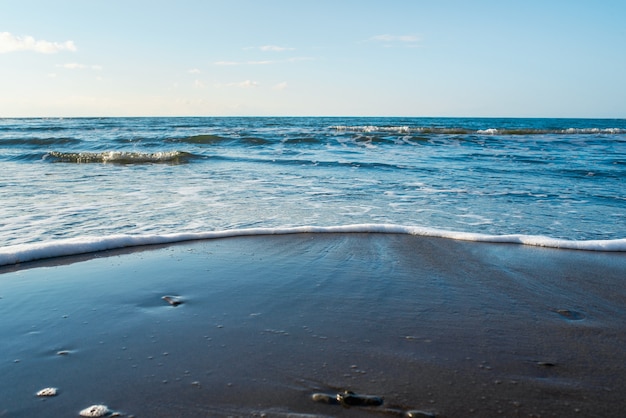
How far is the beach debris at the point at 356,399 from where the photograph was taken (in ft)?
6.29

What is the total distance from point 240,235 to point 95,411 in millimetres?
3176

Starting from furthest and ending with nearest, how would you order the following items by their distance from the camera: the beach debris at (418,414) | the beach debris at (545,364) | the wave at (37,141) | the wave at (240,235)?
the wave at (37,141) → the wave at (240,235) → the beach debris at (545,364) → the beach debris at (418,414)

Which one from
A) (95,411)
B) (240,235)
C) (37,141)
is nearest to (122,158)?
(37,141)

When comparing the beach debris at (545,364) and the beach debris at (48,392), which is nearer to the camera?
the beach debris at (48,392)

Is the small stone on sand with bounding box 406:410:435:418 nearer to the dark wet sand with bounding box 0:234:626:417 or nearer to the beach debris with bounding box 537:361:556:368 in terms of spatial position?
the dark wet sand with bounding box 0:234:626:417

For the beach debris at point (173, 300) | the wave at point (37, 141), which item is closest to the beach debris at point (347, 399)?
the beach debris at point (173, 300)

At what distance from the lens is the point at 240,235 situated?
5.01 m

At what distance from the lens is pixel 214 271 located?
3.80 meters

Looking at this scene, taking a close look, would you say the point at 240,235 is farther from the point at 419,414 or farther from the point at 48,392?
the point at 419,414

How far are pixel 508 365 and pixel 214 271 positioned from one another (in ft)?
7.59

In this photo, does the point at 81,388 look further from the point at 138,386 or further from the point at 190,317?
the point at 190,317

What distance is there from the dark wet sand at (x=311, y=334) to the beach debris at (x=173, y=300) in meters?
0.03

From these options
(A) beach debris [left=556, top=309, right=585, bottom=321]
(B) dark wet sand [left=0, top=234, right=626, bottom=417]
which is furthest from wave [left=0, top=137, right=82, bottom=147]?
(A) beach debris [left=556, top=309, right=585, bottom=321]

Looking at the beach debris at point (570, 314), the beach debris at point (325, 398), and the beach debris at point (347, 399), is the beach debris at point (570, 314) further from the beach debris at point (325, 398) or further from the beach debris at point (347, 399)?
the beach debris at point (325, 398)
